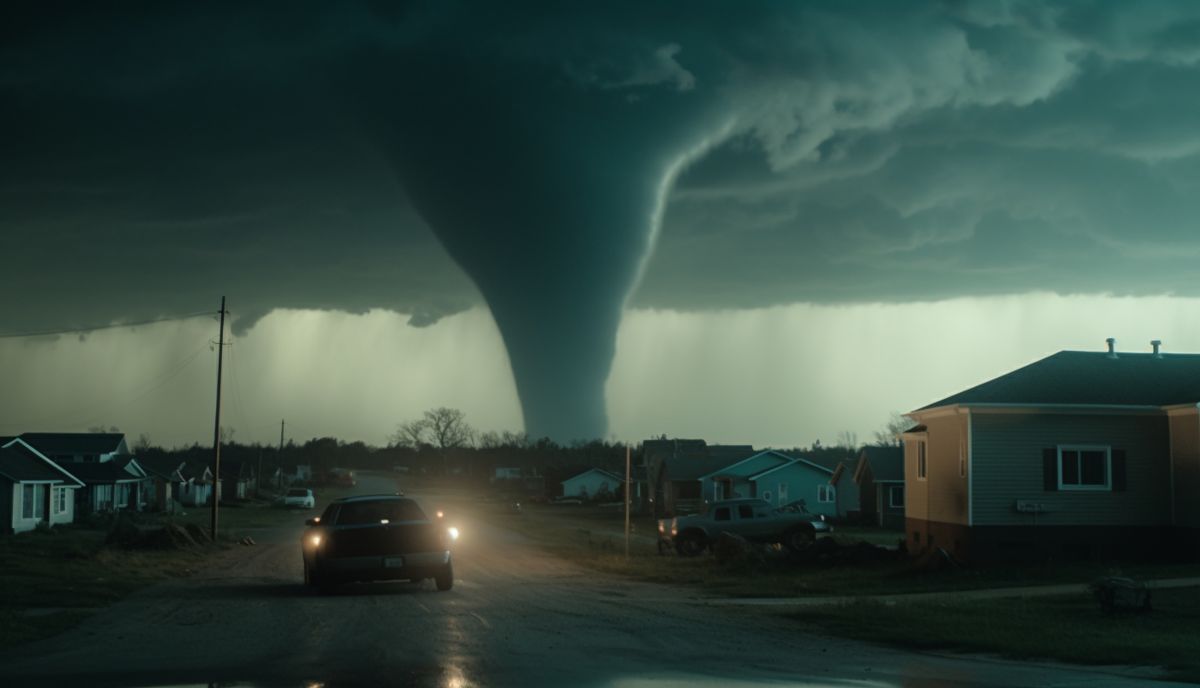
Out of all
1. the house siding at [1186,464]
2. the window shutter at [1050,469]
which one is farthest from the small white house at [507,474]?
the house siding at [1186,464]

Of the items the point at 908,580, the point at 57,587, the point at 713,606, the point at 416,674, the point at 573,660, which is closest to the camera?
the point at 416,674

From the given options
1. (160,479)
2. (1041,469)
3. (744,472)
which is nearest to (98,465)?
(160,479)

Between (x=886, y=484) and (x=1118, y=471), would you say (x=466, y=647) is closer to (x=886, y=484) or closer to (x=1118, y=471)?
(x=1118, y=471)

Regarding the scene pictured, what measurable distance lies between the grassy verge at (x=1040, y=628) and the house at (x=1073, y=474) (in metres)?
8.38

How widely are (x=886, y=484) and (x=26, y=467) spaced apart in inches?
1703

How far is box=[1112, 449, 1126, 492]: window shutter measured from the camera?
29812 mm

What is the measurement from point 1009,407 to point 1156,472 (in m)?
4.37

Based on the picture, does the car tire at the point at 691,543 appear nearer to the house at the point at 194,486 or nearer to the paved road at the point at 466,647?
the paved road at the point at 466,647

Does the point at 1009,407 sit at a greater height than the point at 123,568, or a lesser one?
greater

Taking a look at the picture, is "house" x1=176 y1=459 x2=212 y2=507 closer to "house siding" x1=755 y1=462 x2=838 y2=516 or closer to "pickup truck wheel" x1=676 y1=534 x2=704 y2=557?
"house siding" x1=755 y1=462 x2=838 y2=516

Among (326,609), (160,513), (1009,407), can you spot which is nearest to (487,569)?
(326,609)

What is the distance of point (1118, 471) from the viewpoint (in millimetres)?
29875

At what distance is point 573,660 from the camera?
1256cm

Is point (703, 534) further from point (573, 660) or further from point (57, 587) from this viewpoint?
point (573, 660)
